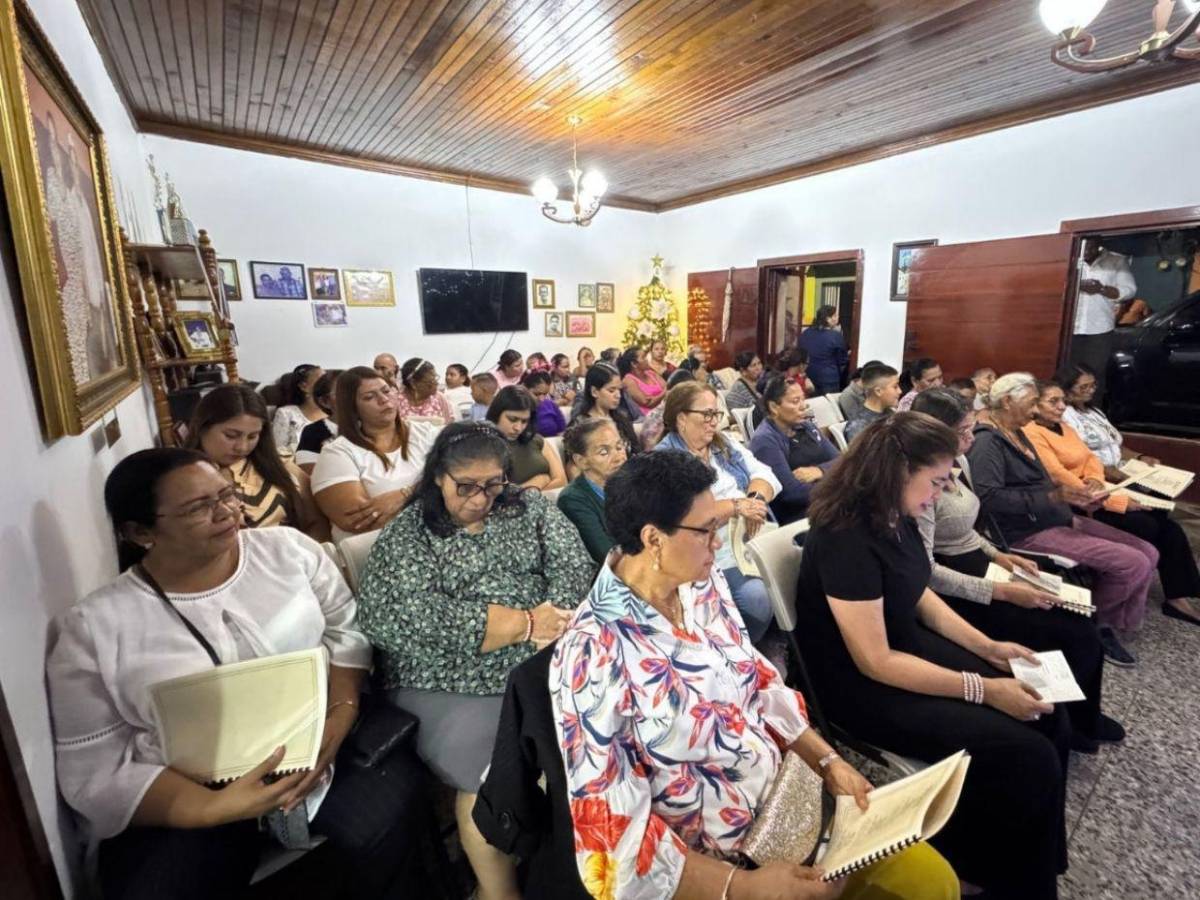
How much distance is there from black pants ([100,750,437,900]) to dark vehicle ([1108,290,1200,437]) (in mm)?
5869

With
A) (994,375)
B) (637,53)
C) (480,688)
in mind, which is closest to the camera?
(480,688)

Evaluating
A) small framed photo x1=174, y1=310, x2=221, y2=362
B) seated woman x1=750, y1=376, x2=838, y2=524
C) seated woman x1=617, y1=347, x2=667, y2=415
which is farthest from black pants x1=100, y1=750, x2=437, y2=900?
seated woman x1=617, y1=347, x2=667, y2=415

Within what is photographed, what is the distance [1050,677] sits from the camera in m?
1.52

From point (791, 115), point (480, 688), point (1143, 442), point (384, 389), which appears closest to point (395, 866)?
point (480, 688)

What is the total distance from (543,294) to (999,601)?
20.7ft

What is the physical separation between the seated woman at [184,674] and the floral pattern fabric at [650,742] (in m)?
0.61

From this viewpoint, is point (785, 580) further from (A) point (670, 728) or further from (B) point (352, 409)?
(B) point (352, 409)

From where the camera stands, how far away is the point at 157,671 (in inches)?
44.4

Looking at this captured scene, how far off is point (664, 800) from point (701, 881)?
129 mm

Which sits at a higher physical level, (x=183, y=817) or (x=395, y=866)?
(x=183, y=817)

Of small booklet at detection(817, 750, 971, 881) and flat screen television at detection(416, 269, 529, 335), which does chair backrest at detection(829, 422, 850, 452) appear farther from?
flat screen television at detection(416, 269, 529, 335)

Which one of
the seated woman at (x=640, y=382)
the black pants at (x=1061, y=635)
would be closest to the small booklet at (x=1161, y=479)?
the black pants at (x=1061, y=635)

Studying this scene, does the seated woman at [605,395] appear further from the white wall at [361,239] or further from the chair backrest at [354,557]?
the white wall at [361,239]

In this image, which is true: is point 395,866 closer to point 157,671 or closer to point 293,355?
point 157,671
